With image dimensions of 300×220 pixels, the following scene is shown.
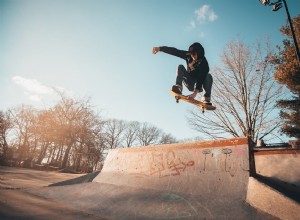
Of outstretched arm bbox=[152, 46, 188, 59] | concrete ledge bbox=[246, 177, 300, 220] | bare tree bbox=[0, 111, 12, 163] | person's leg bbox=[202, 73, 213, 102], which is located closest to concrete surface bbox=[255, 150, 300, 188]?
concrete ledge bbox=[246, 177, 300, 220]

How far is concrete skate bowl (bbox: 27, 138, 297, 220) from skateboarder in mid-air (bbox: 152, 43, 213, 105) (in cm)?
137

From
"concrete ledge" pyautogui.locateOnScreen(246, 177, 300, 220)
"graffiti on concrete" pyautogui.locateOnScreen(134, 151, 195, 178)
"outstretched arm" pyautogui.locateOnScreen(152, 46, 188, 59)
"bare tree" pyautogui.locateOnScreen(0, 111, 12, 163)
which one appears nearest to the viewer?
"concrete ledge" pyautogui.locateOnScreen(246, 177, 300, 220)

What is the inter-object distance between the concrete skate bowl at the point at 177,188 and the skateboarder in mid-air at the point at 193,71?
4.48ft

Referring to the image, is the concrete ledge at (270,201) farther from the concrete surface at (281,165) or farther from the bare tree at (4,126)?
the bare tree at (4,126)

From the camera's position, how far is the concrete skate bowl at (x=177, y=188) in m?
3.71

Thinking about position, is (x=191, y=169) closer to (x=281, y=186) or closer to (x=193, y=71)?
(x=281, y=186)

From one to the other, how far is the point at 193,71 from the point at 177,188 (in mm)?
2742

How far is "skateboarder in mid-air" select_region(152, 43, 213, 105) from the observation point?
459 centimetres

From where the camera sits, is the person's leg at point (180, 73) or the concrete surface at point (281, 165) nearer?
the concrete surface at point (281, 165)

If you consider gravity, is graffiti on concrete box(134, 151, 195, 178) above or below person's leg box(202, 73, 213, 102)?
below

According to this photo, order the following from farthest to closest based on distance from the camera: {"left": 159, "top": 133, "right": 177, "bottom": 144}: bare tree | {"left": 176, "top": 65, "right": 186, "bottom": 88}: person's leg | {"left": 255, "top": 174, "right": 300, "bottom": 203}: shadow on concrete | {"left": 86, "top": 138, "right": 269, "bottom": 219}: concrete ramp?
1. {"left": 159, "top": 133, "right": 177, "bottom": 144}: bare tree
2. {"left": 176, "top": 65, "right": 186, "bottom": 88}: person's leg
3. {"left": 86, "top": 138, "right": 269, "bottom": 219}: concrete ramp
4. {"left": 255, "top": 174, "right": 300, "bottom": 203}: shadow on concrete

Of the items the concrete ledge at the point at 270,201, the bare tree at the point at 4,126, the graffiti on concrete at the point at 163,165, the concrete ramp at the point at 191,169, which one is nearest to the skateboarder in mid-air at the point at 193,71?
the concrete ramp at the point at 191,169

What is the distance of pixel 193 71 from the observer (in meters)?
4.84

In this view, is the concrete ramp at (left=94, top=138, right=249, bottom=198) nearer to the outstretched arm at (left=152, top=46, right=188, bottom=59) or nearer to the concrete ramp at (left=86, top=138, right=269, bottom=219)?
the concrete ramp at (left=86, top=138, right=269, bottom=219)
